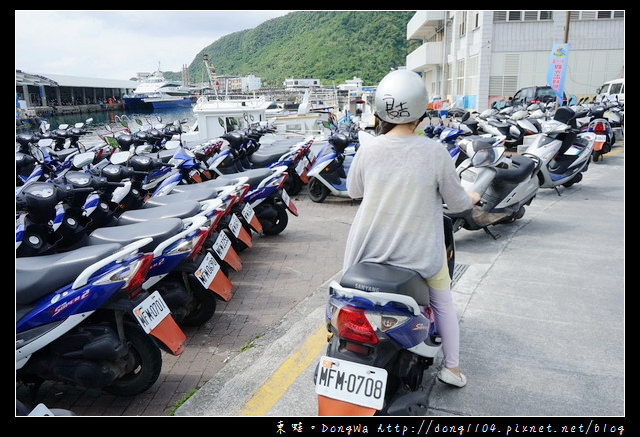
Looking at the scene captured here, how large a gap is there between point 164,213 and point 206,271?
71 cm

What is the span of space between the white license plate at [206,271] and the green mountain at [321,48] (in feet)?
59.0

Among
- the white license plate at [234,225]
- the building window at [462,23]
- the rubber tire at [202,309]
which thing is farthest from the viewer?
the building window at [462,23]

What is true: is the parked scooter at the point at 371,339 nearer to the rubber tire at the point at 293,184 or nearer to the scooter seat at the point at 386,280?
the scooter seat at the point at 386,280

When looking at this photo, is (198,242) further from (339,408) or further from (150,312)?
(339,408)

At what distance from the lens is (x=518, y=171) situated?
5793 mm

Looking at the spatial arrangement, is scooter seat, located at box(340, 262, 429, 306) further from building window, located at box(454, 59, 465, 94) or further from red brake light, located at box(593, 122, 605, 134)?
building window, located at box(454, 59, 465, 94)

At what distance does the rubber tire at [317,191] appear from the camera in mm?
8142

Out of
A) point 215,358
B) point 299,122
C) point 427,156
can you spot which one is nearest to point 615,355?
point 427,156

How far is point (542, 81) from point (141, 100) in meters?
52.6

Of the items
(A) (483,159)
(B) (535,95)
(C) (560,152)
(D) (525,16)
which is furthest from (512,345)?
(D) (525,16)

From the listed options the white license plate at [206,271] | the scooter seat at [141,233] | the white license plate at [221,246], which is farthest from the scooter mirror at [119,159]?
the white license plate at [206,271]

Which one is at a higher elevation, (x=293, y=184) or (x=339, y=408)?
(x=293, y=184)

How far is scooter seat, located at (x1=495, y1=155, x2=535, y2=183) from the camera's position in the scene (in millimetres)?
5707

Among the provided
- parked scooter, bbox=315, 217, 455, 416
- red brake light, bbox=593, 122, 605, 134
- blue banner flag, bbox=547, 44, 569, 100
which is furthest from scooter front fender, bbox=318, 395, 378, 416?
blue banner flag, bbox=547, 44, 569, 100
